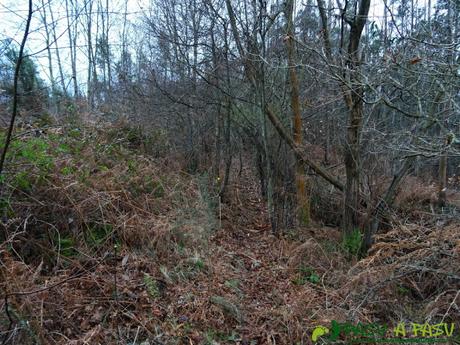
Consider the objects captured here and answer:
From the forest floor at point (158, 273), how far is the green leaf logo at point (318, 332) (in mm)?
67

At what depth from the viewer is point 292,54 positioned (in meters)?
4.74

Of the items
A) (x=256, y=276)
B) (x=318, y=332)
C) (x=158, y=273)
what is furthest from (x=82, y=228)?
(x=318, y=332)

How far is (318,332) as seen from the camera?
2.58m

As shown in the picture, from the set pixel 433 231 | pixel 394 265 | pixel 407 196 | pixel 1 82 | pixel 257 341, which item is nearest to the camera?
pixel 257 341

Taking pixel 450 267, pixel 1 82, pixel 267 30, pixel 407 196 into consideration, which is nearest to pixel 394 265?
pixel 450 267

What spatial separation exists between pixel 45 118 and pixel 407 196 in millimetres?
7782

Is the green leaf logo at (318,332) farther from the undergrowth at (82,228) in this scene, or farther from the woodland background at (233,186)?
the undergrowth at (82,228)

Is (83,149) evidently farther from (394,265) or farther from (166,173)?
(394,265)

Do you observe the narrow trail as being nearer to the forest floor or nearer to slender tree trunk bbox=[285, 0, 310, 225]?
the forest floor

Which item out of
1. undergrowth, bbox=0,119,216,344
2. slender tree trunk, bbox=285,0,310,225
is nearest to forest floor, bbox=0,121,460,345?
undergrowth, bbox=0,119,216,344

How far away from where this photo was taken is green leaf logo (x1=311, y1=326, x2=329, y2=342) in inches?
99.7

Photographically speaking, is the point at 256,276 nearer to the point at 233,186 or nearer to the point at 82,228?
the point at 82,228

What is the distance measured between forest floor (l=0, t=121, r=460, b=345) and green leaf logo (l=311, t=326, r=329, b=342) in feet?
0.22

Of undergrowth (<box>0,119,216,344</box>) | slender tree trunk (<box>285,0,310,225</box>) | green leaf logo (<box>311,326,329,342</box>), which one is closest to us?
undergrowth (<box>0,119,216,344</box>)
